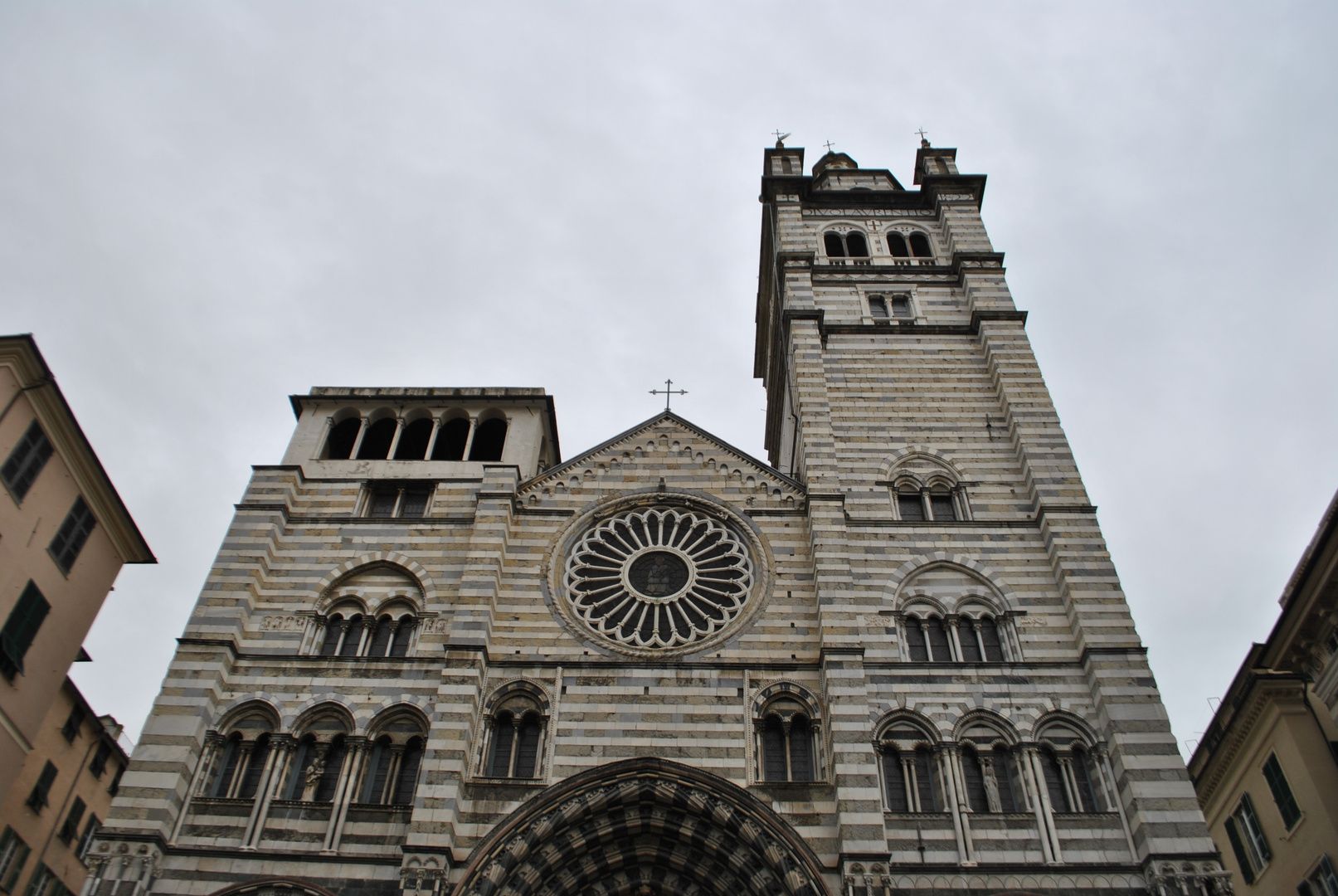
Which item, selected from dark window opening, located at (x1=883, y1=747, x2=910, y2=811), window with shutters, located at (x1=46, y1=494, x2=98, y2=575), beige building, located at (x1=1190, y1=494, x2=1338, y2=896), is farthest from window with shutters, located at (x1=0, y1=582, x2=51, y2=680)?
beige building, located at (x1=1190, y1=494, x2=1338, y2=896)

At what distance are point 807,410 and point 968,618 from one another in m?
5.52

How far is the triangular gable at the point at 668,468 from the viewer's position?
64.4 ft

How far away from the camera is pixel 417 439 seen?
861 inches

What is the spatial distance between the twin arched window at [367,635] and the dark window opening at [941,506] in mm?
10098

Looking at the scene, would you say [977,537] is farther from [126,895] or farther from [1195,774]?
[126,895]

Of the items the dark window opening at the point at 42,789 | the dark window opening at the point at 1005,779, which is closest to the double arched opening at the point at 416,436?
Answer: the dark window opening at the point at 42,789

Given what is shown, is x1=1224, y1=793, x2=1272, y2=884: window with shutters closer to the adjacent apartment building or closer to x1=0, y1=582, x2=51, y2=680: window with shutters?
the adjacent apartment building

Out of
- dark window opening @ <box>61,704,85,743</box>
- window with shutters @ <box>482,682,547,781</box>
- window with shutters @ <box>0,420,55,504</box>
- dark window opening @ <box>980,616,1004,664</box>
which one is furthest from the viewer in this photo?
dark window opening @ <box>61,704,85,743</box>

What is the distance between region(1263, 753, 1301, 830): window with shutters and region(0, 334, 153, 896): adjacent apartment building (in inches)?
790

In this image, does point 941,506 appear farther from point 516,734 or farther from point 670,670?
point 516,734

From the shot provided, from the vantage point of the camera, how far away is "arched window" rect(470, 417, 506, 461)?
2142 centimetres

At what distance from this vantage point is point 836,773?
14492 millimetres

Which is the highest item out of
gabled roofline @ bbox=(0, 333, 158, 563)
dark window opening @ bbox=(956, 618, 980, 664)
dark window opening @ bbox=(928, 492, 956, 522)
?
dark window opening @ bbox=(928, 492, 956, 522)

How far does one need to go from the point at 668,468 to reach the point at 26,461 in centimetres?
1085
